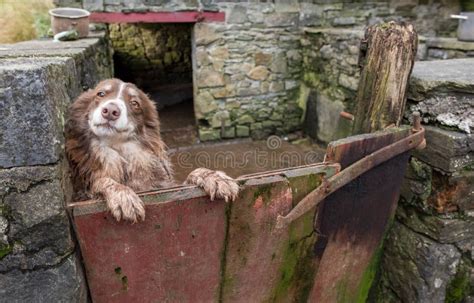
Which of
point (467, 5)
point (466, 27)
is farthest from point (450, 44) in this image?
point (467, 5)

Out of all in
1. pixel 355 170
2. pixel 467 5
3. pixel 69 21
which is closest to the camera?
pixel 355 170

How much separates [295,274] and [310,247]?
0.19 meters

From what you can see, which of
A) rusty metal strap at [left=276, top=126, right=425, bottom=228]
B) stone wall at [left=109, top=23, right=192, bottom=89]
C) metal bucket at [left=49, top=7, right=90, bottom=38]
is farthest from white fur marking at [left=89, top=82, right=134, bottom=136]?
stone wall at [left=109, top=23, right=192, bottom=89]

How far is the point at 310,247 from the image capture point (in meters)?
2.05

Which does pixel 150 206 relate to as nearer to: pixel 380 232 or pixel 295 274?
pixel 295 274

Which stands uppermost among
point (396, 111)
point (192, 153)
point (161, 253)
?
point (396, 111)

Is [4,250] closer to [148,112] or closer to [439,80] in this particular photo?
[148,112]

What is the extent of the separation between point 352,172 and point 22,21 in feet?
15.7

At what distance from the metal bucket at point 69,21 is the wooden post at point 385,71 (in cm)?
331

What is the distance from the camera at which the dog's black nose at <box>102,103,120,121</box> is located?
1.81 m

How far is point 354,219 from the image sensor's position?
211 centimetres

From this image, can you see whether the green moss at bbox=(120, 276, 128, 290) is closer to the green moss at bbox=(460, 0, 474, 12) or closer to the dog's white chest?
the dog's white chest

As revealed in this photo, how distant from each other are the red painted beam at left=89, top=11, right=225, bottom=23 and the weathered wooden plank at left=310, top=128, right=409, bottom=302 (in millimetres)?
5061

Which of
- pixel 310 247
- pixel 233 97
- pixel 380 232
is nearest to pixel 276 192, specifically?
pixel 310 247
